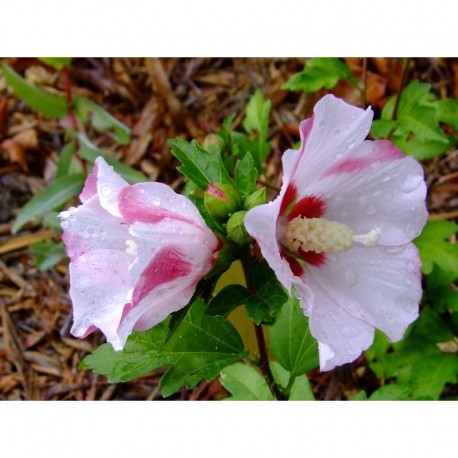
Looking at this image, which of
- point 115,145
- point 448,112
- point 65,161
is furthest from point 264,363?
point 115,145

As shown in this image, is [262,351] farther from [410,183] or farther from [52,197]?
[52,197]

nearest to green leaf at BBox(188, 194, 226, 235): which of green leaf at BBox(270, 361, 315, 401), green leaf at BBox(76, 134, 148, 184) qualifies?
green leaf at BBox(270, 361, 315, 401)

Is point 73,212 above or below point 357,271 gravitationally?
above

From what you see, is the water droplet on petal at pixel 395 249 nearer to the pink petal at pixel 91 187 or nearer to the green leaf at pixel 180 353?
the green leaf at pixel 180 353

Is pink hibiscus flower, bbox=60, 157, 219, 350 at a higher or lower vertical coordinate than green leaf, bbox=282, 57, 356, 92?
higher

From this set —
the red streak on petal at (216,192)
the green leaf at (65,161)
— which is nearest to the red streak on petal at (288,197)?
the red streak on petal at (216,192)

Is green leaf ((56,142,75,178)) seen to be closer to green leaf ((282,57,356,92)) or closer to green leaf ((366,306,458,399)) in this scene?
green leaf ((282,57,356,92))

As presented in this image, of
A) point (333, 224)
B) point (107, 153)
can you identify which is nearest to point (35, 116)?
point (107, 153)

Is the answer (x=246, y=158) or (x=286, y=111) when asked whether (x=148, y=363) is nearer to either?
(x=246, y=158)
